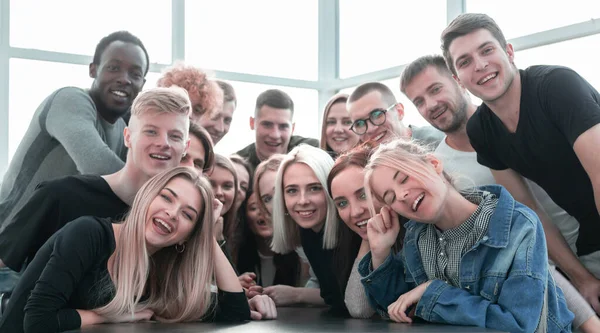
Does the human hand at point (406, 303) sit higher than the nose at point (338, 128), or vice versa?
the nose at point (338, 128)

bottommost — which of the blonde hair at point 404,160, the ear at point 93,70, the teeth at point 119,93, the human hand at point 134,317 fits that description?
the human hand at point 134,317

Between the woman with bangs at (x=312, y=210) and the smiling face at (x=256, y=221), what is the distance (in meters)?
0.40

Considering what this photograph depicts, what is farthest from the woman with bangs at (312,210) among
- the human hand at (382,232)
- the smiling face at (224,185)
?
the human hand at (382,232)

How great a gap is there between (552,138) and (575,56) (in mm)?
2083

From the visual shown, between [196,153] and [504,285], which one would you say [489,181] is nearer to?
[504,285]

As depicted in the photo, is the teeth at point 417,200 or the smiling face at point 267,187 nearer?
the teeth at point 417,200

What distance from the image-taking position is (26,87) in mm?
4977

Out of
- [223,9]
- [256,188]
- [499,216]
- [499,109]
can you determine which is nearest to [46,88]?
[223,9]

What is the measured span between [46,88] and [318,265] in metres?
2.99

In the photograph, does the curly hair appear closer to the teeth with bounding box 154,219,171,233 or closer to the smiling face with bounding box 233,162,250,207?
the smiling face with bounding box 233,162,250,207

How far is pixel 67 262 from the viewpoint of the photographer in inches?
86.7

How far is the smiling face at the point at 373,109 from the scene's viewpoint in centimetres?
359

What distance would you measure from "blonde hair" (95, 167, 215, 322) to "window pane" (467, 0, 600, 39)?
302cm

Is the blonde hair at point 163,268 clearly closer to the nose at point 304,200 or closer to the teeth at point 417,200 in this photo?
the nose at point 304,200
